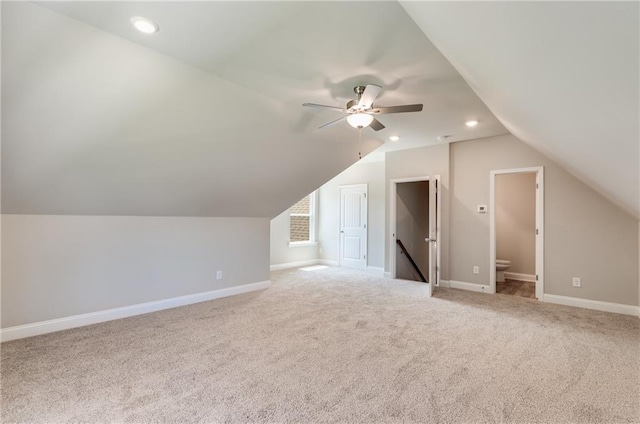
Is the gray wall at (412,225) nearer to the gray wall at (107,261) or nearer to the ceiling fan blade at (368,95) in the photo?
the gray wall at (107,261)

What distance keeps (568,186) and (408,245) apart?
304 centimetres

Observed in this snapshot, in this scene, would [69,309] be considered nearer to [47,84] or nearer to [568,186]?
[47,84]

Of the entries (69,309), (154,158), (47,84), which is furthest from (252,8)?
(69,309)

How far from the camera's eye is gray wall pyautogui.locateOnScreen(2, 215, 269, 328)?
10.3 feet

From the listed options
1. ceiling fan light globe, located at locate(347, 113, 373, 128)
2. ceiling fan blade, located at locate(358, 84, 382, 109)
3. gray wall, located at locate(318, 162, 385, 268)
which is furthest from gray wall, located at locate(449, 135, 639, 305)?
ceiling fan blade, located at locate(358, 84, 382, 109)

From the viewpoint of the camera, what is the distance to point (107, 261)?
369 cm

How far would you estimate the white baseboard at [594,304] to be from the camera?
3.98 m

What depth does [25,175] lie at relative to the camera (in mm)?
2824

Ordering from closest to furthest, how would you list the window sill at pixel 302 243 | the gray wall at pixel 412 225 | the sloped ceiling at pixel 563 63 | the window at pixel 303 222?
the sloped ceiling at pixel 563 63
the gray wall at pixel 412 225
the window sill at pixel 302 243
the window at pixel 303 222

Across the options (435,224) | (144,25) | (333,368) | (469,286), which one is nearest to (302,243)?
(435,224)

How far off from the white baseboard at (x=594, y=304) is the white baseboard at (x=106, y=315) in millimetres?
4818

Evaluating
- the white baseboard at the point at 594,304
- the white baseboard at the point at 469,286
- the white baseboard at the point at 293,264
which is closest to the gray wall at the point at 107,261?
the white baseboard at the point at 293,264

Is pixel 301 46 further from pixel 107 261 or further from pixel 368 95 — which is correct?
pixel 107 261

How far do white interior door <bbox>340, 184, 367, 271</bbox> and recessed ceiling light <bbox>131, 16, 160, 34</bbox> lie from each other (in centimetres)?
556
